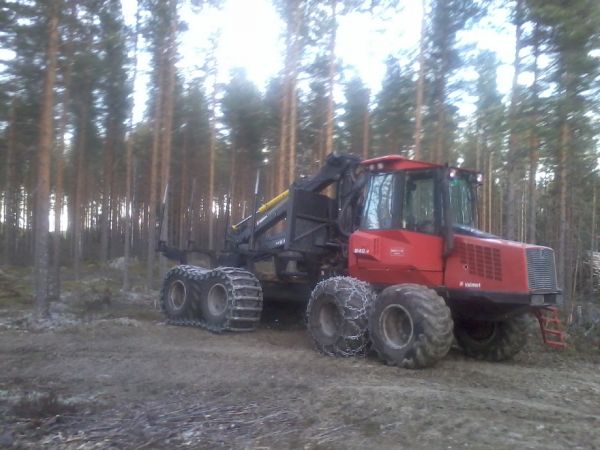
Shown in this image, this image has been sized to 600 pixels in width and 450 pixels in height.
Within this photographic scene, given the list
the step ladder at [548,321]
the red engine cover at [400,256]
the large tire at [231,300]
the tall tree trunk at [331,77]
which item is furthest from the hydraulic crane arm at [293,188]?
the tall tree trunk at [331,77]

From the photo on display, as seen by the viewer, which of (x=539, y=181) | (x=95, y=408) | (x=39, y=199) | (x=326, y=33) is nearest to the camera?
(x=95, y=408)

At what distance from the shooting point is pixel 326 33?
2180 centimetres

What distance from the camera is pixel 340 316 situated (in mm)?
10281

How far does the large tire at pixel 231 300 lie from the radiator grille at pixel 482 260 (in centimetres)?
490

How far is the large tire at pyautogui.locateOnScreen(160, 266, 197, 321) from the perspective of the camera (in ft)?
46.0

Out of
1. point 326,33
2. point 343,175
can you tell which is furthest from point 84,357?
point 326,33

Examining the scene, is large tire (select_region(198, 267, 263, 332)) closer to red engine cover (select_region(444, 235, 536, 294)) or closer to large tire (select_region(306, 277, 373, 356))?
large tire (select_region(306, 277, 373, 356))

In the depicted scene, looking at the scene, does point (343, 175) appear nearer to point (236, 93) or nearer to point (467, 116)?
point (467, 116)

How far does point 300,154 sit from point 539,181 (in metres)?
15.9

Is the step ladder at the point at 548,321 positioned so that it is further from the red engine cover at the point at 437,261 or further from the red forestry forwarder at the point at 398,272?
the red engine cover at the point at 437,261

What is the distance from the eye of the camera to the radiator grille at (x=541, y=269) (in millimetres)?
8922

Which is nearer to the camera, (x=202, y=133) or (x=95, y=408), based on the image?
(x=95, y=408)

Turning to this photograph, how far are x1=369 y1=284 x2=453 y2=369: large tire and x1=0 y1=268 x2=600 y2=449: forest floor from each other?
0.27 meters

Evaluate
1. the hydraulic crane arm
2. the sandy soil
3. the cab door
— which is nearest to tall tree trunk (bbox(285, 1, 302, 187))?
the hydraulic crane arm
